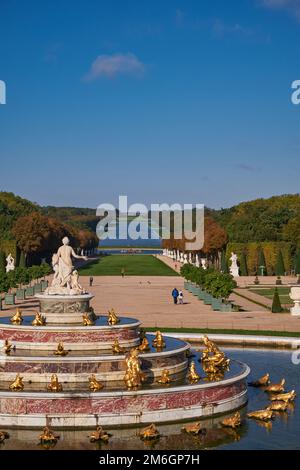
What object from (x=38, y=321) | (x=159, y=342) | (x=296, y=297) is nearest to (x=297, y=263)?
(x=296, y=297)

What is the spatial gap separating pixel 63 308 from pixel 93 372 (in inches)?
160

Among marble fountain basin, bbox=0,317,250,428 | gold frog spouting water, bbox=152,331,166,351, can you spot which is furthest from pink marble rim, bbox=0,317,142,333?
gold frog spouting water, bbox=152,331,166,351

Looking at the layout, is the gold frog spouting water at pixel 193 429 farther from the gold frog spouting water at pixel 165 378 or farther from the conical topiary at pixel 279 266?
the conical topiary at pixel 279 266

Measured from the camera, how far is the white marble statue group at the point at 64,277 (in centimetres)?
2433

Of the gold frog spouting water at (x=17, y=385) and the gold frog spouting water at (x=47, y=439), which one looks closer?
the gold frog spouting water at (x=47, y=439)

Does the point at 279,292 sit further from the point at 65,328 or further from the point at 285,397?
the point at 65,328

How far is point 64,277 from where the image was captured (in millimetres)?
24703

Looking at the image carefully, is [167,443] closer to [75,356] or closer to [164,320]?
[75,356]

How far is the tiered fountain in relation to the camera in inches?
722

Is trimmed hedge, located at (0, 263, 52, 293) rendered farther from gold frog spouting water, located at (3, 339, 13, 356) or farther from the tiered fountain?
gold frog spouting water, located at (3, 339, 13, 356)

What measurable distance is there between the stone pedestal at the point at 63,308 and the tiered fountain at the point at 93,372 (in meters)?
0.03

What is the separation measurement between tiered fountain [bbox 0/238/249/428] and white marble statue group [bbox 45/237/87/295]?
34mm

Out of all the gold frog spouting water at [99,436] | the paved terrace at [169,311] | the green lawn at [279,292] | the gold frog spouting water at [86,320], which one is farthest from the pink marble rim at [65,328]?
the green lawn at [279,292]

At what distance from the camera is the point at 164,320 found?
39.3 meters
